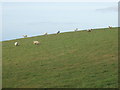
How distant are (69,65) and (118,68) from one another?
5.51m

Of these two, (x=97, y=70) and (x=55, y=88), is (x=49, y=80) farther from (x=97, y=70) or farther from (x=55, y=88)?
(x=97, y=70)

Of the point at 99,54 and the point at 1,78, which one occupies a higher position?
the point at 99,54

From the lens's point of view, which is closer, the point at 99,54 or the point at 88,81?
the point at 88,81

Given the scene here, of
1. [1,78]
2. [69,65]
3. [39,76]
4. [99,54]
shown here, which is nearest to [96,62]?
[69,65]

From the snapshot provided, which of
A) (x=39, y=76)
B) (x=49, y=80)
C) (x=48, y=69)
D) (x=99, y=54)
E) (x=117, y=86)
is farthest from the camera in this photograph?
(x=99, y=54)

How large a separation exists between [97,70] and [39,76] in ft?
18.0

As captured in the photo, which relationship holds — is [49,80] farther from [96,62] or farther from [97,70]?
[96,62]

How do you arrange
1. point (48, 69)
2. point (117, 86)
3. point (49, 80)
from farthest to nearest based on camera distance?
point (48, 69)
point (49, 80)
point (117, 86)

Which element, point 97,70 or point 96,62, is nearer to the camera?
point 97,70

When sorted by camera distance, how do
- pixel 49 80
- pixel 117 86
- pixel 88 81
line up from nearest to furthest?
pixel 117 86
pixel 88 81
pixel 49 80

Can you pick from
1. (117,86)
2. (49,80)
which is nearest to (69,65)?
(49,80)

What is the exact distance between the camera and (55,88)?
52.6 feet

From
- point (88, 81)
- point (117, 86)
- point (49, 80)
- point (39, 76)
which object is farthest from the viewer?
point (39, 76)

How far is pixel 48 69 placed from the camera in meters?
22.5
